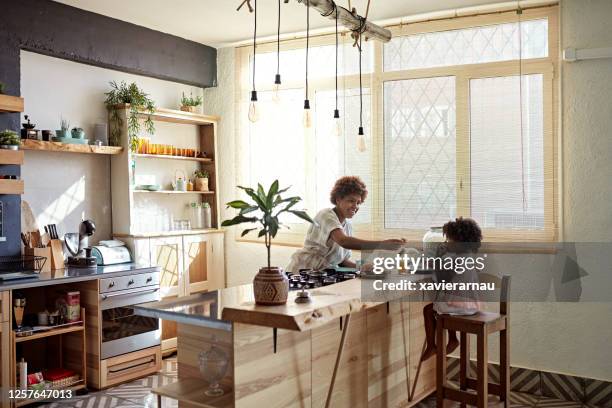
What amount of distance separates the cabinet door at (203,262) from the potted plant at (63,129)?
1.47 meters

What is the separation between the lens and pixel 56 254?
4.94 m

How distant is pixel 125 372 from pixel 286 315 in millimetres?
2732

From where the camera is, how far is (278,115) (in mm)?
6348

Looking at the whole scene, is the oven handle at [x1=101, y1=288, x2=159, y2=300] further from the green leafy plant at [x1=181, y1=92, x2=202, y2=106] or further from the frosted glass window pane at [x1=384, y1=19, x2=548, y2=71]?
the frosted glass window pane at [x1=384, y1=19, x2=548, y2=71]

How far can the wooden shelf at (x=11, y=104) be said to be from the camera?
4.53m

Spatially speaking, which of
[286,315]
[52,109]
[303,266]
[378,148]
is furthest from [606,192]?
[52,109]

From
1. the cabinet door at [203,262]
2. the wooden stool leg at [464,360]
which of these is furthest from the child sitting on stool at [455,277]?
the cabinet door at [203,262]

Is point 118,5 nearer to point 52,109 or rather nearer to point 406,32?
point 52,109

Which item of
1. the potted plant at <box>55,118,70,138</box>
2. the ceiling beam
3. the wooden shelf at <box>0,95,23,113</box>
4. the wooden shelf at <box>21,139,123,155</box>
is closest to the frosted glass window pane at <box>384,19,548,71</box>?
the ceiling beam

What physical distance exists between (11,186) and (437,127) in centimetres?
343

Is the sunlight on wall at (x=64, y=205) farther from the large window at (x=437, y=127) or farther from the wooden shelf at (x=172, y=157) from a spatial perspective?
the large window at (x=437, y=127)

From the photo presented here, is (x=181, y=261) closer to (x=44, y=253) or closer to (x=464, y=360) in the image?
Answer: (x=44, y=253)

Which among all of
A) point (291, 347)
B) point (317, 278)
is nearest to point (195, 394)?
point (291, 347)

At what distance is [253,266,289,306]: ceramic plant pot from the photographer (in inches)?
120
